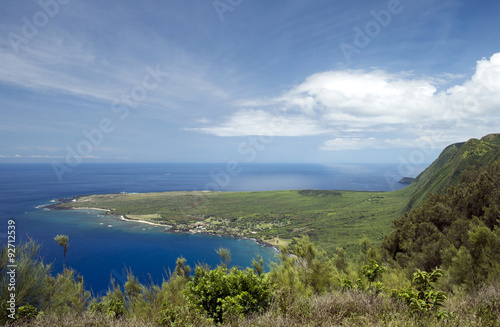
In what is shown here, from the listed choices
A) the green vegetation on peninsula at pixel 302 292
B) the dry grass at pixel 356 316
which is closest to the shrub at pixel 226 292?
the green vegetation on peninsula at pixel 302 292

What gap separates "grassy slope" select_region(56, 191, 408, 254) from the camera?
215 feet

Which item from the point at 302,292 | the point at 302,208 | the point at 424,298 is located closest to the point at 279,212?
the point at 302,208

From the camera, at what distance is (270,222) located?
83.7 m

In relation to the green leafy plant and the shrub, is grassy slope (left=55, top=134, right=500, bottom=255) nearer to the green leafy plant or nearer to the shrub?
the green leafy plant

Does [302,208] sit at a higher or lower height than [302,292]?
lower

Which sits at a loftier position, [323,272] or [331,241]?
[323,272]

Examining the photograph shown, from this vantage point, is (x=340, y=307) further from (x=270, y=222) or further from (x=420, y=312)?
(x=270, y=222)

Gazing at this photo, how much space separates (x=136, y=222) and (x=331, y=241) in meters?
63.0

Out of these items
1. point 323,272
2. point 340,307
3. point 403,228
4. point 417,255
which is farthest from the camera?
point 403,228

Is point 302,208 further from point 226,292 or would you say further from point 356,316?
point 356,316

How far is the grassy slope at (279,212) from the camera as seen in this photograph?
215ft

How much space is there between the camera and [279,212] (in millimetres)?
96688

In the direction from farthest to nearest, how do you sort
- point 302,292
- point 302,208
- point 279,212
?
point 302,208 → point 279,212 → point 302,292

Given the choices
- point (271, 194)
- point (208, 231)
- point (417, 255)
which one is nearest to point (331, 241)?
point (208, 231)
